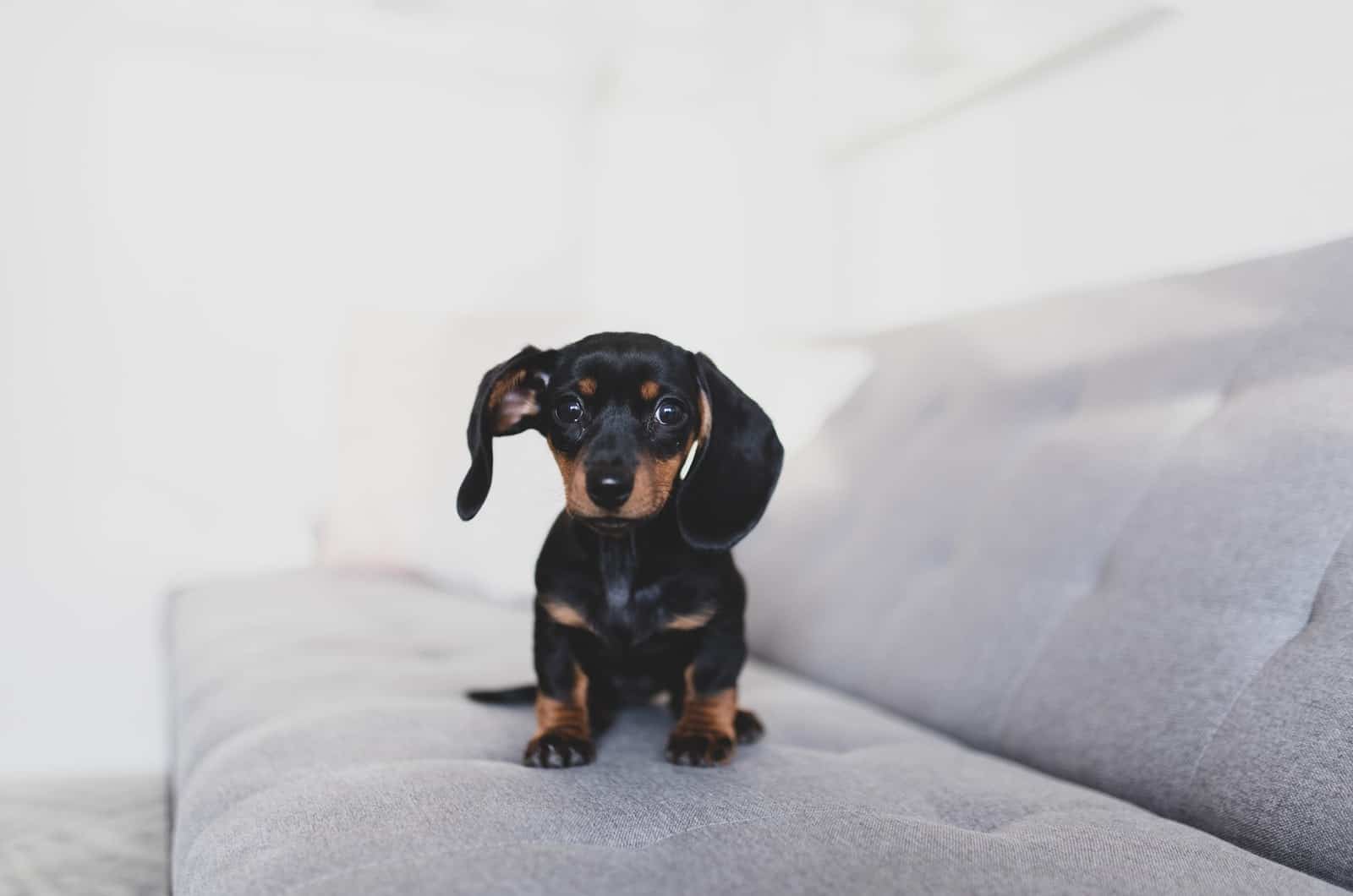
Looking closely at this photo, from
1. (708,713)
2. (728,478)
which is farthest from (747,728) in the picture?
(728,478)

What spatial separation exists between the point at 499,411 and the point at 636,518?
0.17 metres

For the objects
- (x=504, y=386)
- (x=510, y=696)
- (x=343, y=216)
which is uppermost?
(x=343, y=216)

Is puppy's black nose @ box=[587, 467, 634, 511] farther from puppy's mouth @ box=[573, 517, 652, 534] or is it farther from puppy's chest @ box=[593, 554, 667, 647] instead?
puppy's chest @ box=[593, 554, 667, 647]

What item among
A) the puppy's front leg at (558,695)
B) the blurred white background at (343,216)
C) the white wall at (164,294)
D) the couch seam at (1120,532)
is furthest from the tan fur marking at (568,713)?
the white wall at (164,294)

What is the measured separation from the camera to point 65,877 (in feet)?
5.33

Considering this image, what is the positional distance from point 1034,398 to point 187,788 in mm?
1139

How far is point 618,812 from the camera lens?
842mm

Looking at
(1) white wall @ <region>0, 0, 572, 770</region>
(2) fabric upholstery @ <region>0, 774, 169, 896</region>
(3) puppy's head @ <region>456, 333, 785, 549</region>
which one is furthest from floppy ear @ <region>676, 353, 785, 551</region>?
(1) white wall @ <region>0, 0, 572, 770</region>

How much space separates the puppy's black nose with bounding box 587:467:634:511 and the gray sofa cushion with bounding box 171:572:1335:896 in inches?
9.2

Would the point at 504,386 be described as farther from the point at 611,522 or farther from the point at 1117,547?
the point at 1117,547

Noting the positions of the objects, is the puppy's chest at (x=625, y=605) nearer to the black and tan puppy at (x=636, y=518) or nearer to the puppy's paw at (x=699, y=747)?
the black and tan puppy at (x=636, y=518)

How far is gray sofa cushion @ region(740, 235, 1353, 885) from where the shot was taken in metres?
0.98

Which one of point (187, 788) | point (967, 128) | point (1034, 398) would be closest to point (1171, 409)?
point (1034, 398)

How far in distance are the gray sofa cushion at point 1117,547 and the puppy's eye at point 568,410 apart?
0.62 m
